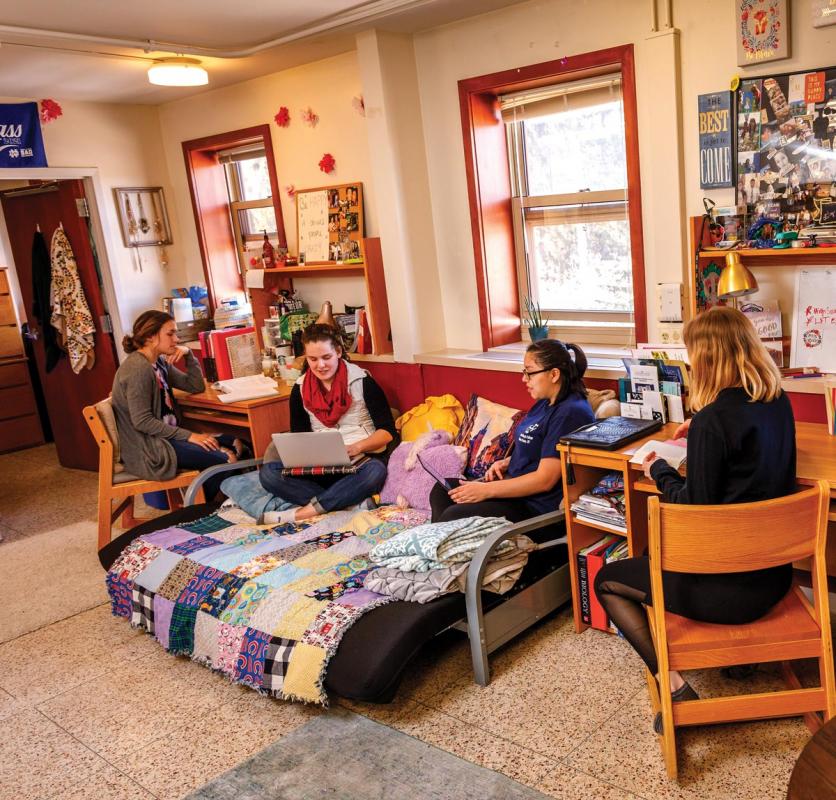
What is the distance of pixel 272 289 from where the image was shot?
5.32m

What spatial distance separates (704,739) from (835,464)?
37.0 inches

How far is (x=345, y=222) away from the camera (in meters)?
4.84

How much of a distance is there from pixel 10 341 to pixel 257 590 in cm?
517

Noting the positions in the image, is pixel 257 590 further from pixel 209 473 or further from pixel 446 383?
pixel 446 383

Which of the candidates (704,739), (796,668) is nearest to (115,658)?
(704,739)

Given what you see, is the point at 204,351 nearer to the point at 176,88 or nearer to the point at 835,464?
the point at 176,88

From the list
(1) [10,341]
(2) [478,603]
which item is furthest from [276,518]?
(1) [10,341]

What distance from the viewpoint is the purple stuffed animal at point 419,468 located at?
12.5 feet

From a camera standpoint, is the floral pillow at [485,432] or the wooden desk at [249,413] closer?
the floral pillow at [485,432]

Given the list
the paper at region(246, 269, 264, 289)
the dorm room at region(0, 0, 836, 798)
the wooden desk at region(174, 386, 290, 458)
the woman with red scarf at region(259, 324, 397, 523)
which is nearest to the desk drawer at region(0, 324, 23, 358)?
the dorm room at region(0, 0, 836, 798)

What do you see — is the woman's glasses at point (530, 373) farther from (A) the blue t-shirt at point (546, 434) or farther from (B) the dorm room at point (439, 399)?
(A) the blue t-shirt at point (546, 434)

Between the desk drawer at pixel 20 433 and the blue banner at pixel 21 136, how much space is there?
111 inches

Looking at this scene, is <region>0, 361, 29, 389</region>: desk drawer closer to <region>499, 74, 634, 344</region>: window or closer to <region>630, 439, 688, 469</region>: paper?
<region>499, 74, 634, 344</region>: window

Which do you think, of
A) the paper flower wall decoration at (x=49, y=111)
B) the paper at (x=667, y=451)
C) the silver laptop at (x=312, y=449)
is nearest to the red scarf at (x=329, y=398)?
the silver laptop at (x=312, y=449)
